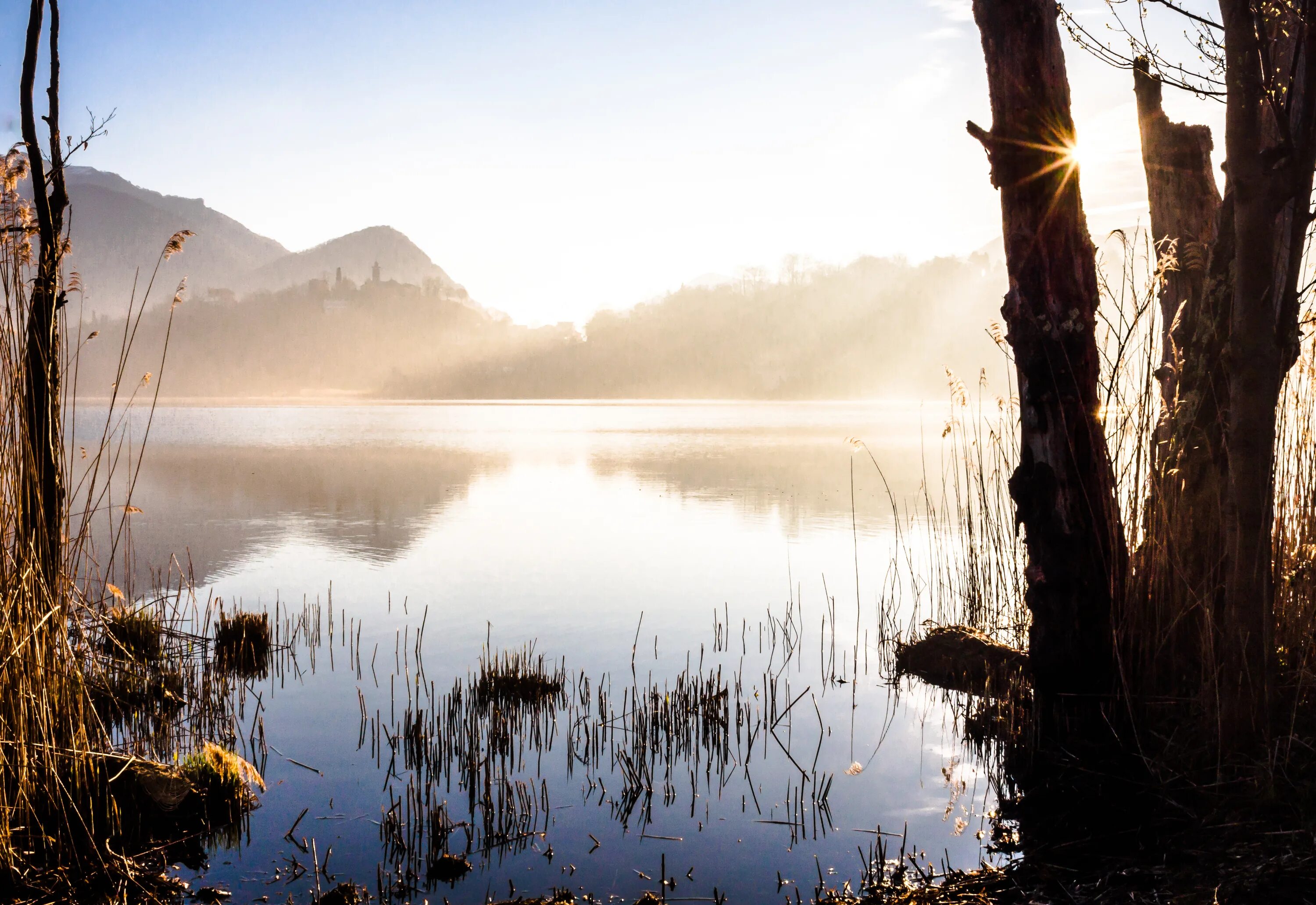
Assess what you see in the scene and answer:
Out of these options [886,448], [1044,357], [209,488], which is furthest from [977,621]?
[886,448]

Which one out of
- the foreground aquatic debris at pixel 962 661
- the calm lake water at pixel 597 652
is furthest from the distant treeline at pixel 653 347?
the foreground aquatic debris at pixel 962 661

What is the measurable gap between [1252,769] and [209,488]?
59.7 ft

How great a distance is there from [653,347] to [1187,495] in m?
→ 107

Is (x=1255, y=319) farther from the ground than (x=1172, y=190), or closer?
closer

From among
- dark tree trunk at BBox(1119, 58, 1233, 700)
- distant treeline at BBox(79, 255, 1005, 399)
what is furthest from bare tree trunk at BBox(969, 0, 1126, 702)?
distant treeline at BBox(79, 255, 1005, 399)

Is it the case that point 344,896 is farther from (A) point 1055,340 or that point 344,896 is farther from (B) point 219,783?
(A) point 1055,340

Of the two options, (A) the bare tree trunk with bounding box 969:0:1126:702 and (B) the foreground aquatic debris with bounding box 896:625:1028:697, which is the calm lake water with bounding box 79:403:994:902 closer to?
(B) the foreground aquatic debris with bounding box 896:625:1028:697

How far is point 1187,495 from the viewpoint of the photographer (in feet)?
12.6

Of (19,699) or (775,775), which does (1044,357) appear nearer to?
(775,775)

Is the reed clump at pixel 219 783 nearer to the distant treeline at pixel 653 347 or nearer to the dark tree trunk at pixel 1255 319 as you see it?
the dark tree trunk at pixel 1255 319

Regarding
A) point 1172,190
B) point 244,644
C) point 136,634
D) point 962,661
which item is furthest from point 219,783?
point 1172,190

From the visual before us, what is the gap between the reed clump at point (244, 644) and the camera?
563 cm

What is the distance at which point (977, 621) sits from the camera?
6.48 meters

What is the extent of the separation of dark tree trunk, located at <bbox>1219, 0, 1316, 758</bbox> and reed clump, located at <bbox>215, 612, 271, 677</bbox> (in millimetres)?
5247
